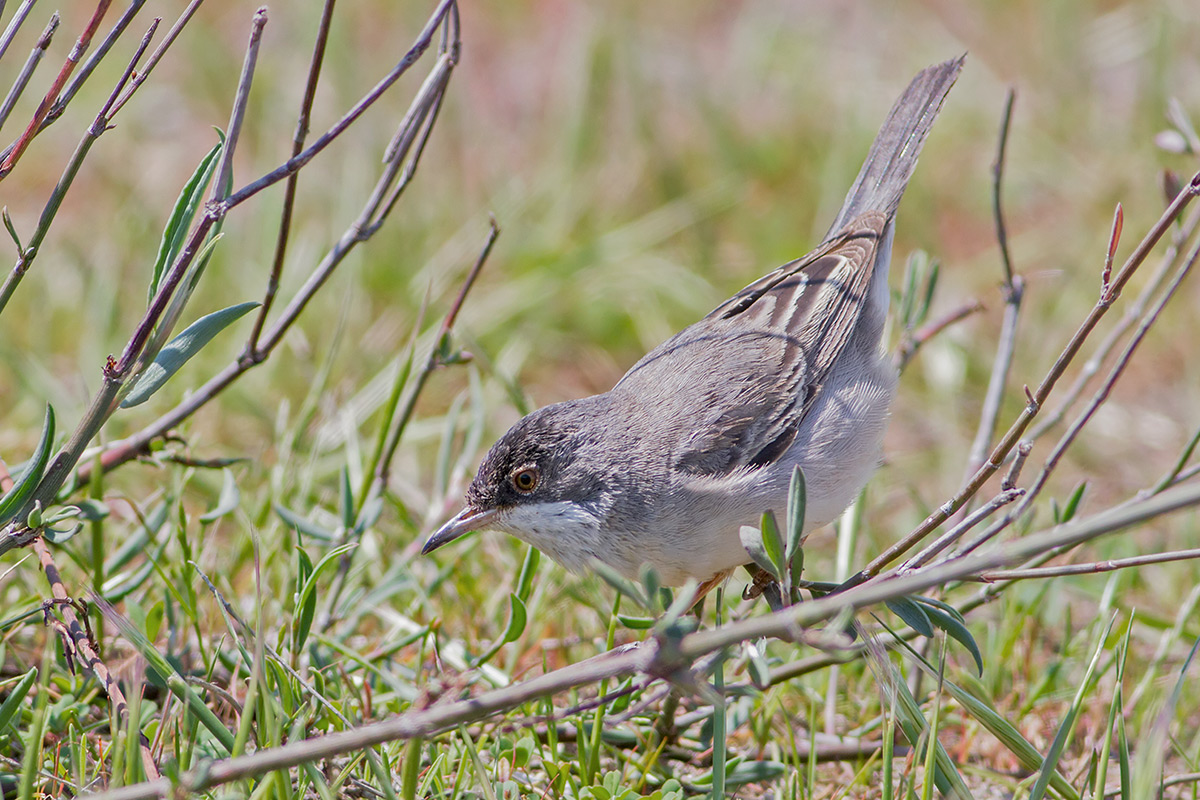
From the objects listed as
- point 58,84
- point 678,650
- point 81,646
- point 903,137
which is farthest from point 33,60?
point 903,137

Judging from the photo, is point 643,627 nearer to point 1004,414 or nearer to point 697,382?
point 697,382

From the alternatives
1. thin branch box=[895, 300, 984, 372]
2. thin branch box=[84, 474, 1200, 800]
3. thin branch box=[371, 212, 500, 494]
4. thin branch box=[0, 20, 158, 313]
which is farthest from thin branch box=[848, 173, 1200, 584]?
thin branch box=[0, 20, 158, 313]

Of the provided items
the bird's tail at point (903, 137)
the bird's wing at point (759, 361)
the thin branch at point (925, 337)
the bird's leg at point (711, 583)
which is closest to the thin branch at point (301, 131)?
the bird's wing at point (759, 361)

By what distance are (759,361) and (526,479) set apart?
932 millimetres

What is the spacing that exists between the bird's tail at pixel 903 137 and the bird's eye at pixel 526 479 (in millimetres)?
1905

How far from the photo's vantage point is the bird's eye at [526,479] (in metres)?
3.58

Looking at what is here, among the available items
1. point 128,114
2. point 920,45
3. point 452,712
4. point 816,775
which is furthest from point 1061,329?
point 128,114

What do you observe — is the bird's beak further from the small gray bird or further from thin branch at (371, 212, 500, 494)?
thin branch at (371, 212, 500, 494)

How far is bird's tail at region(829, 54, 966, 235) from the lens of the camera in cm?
442

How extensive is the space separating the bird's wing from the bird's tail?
0.17 meters

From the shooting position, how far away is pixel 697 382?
12.7 ft

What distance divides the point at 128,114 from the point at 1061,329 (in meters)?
6.20

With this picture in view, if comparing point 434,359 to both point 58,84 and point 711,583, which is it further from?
point 58,84

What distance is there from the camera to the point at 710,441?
363cm
